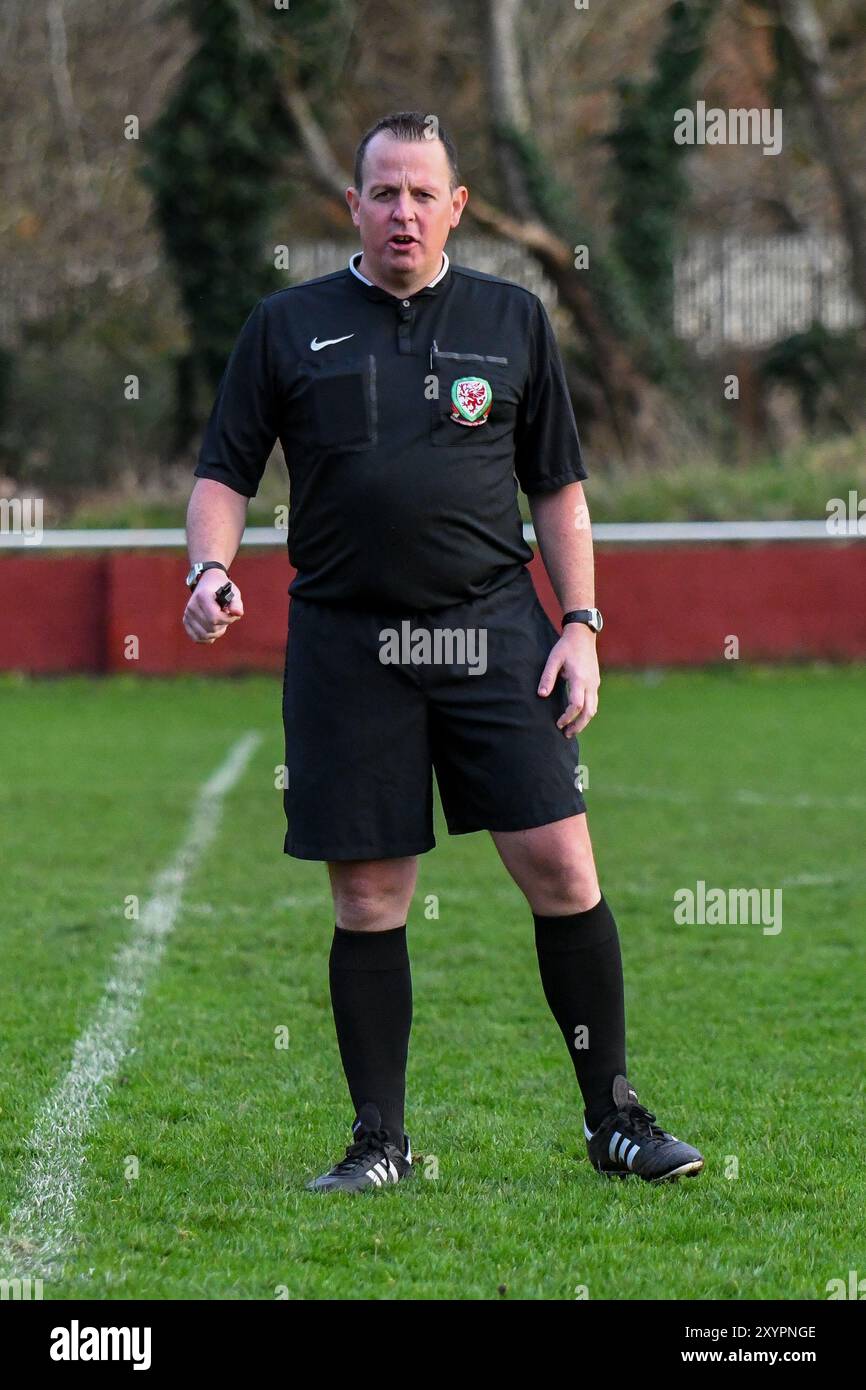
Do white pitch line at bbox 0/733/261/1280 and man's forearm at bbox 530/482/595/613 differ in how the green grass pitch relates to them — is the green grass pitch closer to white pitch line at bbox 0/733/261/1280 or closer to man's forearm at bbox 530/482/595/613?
white pitch line at bbox 0/733/261/1280

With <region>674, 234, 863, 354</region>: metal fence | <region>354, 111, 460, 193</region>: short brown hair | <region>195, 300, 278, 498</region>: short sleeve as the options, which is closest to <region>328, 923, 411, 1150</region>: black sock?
<region>195, 300, 278, 498</region>: short sleeve

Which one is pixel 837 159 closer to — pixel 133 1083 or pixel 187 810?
pixel 187 810

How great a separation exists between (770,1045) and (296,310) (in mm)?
2522

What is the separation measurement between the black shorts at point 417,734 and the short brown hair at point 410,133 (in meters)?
0.86

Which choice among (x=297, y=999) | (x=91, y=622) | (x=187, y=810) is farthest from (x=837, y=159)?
(x=297, y=999)

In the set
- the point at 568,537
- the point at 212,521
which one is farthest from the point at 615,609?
the point at 212,521

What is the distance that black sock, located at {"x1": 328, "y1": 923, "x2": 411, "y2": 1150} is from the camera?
4.19 meters

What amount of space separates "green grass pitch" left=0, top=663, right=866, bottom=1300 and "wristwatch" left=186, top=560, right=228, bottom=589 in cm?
124

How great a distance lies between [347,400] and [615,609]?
12.9 metres

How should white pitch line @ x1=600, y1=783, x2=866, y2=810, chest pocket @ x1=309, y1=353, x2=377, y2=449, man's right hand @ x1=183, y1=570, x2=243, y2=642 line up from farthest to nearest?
white pitch line @ x1=600, y1=783, x2=866, y2=810
chest pocket @ x1=309, y1=353, x2=377, y2=449
man's right hand @ x1=183, y1=570, x2=243, y2=642

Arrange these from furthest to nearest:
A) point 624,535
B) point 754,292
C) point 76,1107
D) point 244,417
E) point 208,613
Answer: point 754,292 → point 624,535 → point 76,1107 → point 244,417 → point 208,613

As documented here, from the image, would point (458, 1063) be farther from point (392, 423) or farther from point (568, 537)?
point (392, 423)

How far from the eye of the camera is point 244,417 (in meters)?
4.04

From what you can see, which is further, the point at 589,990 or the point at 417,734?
the point at 589,990
